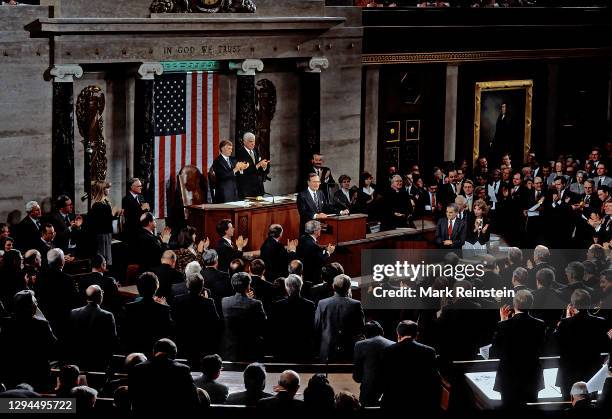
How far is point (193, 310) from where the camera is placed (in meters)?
11.8

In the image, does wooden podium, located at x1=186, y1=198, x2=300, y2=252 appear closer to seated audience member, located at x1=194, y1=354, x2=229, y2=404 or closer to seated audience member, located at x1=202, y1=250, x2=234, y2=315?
seated audience member, located at x1=202, y1=250, x2=234, y2=315

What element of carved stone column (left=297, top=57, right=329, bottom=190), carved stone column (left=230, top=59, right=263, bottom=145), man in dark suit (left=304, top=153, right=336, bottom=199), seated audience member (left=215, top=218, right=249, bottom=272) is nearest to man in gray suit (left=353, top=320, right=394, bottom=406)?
seated audience member (left=215, top=218, right=249, bottom=272)

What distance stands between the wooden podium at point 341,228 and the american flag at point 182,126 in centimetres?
391

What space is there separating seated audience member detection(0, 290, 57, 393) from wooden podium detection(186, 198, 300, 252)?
20.9 ft

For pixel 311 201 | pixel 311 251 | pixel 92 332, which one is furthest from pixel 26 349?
pixel 311 201

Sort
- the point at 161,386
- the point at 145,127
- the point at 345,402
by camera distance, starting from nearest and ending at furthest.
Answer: the point at 345,402, the point at 161,386, the point at 145,127

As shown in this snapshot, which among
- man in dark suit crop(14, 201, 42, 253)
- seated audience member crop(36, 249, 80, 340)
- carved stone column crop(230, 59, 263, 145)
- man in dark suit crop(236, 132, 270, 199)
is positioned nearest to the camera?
seated audience member crop(36, 249, 80, 340)

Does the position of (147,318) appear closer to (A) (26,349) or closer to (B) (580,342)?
(A) (26,349)

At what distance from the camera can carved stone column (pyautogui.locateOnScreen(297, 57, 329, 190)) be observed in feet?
70.8

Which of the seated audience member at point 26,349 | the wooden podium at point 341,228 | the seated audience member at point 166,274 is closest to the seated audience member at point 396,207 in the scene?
the wooden podium at point 341,228

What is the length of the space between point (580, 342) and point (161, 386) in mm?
4156

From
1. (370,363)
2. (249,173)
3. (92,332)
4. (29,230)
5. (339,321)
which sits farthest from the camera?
(249,173)

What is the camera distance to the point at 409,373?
998 centimetres

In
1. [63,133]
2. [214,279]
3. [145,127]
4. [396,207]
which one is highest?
[145,127]
